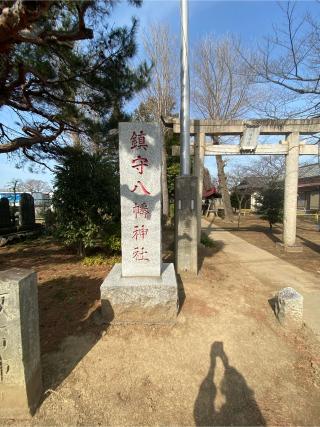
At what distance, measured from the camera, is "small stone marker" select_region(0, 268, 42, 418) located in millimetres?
2145

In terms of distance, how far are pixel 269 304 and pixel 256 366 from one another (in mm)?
1687

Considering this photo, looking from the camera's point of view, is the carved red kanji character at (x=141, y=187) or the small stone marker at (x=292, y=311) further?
the carved red kanji character at (x=141, y=187)

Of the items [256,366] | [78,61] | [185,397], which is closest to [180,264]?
[256,366]

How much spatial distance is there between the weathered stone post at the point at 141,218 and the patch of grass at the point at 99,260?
232cm

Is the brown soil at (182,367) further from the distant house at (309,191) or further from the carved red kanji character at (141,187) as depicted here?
the distant house at (309,191)

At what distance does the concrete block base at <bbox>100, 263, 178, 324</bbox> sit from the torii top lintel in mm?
5934

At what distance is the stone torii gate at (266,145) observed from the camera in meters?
8.49

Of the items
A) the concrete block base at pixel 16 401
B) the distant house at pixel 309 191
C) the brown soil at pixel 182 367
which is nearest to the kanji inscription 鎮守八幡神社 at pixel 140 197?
the brown soil at pixel 182 367

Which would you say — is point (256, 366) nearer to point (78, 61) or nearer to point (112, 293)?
point (112, 293)

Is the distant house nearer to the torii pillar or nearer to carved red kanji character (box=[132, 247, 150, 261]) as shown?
the torii pillar

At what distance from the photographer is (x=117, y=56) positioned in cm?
532

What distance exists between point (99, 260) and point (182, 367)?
3.90 meters

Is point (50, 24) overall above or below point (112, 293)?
above

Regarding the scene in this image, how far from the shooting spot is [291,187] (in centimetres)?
889
